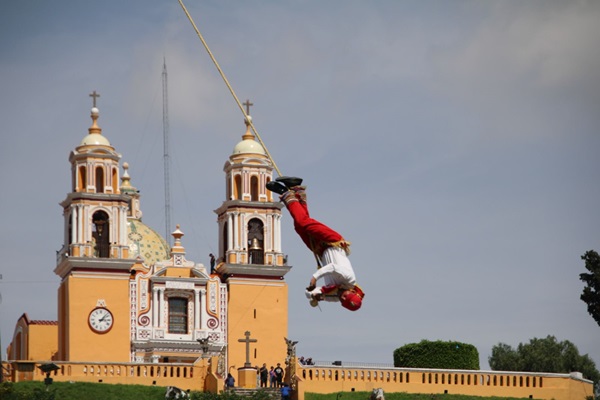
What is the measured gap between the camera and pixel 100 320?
2689 inches

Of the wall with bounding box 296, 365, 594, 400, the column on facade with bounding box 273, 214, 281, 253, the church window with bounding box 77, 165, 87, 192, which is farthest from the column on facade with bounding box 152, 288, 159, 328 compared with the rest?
the wall with bounding box 296, 365, 594, 400

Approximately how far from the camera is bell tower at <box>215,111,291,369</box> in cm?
7025

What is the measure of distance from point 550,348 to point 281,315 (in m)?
13.4

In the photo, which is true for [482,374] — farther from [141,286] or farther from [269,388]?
[141,286]

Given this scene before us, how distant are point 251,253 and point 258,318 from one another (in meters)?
2.71

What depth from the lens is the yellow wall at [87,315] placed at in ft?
222

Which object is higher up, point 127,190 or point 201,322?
point 127,190

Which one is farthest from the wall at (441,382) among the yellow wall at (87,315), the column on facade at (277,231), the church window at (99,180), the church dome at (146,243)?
the church dome at (146,243)

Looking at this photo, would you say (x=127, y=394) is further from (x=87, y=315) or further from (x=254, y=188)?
(x=254, y=188)

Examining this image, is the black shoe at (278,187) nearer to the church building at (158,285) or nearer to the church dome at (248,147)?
the church building at (158,285)

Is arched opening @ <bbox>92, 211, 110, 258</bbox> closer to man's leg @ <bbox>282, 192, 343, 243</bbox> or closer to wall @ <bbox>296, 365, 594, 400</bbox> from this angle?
wall @ <bbox>296, 365, 594, 400</bbox>

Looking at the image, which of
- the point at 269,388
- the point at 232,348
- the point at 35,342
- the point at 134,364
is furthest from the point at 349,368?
the point at 35,342

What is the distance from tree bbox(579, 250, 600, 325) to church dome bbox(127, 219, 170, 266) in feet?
57.6

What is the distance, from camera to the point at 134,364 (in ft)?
192
